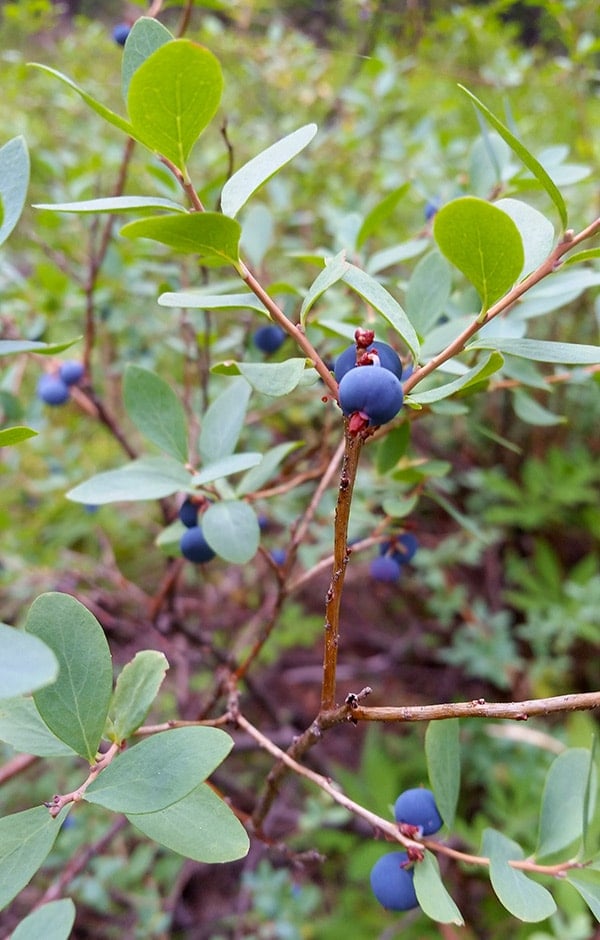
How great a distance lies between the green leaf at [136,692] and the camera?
0.46m

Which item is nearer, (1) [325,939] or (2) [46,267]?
(2) [46,267]

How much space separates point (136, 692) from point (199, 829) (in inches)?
4.2

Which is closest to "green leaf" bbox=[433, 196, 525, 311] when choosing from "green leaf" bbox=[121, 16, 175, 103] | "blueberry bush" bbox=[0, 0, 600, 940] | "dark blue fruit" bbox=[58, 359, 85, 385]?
"blueberry bush" bbox=[0, 0, 600, 940]

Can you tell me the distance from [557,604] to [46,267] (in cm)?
141

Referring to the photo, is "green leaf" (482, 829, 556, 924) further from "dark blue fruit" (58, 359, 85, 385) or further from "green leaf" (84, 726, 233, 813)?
"dark blue fruit" (58, 359, 85, 385)

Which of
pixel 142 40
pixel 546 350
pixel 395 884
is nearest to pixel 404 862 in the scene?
pixel 395 884

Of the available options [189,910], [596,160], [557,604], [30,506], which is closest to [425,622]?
[557,604]

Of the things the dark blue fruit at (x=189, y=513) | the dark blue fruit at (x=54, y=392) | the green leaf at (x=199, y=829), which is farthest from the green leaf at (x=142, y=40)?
the dark blue fruit at (x=54, y=392)

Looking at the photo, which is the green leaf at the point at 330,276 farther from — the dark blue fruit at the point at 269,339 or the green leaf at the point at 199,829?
the dark blue fruit at the point at 269,339

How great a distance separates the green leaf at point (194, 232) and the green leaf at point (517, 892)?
41 cm

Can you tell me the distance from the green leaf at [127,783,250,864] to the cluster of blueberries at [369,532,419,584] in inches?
14.7

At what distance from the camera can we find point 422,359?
601 millimetres

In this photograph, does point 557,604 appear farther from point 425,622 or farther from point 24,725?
point 24,725

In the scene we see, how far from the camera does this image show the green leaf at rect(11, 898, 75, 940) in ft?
1.41
